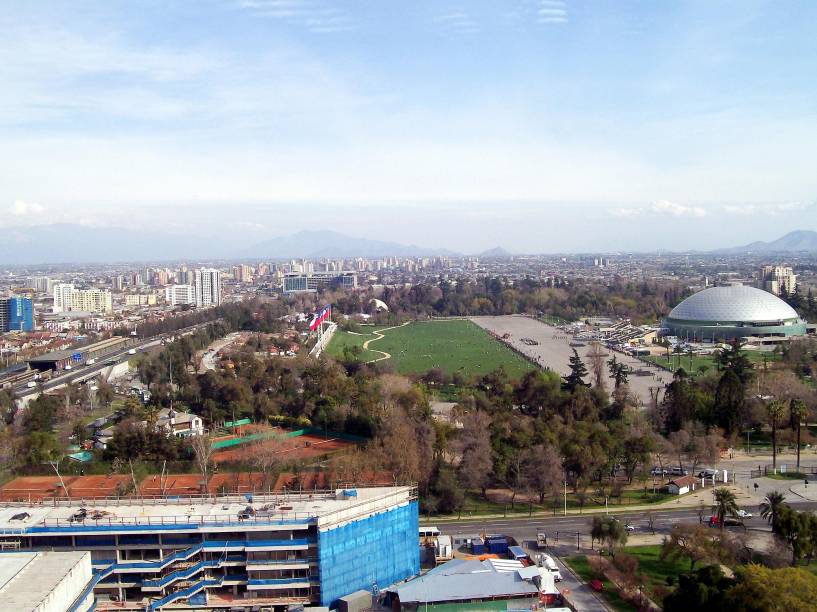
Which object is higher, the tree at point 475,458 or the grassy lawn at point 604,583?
the tree at point 475,458

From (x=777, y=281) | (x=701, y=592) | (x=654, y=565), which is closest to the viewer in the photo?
(x=701, y=592)

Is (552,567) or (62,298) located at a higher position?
(62,298)

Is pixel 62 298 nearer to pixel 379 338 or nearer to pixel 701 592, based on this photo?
pixel 379 338

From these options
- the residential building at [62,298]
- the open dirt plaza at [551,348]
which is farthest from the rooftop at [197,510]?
the residential building at [62,298]

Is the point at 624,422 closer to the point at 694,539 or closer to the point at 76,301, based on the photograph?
the point at 694,539

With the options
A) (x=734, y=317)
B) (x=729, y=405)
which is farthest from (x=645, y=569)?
(x=734, y=317)

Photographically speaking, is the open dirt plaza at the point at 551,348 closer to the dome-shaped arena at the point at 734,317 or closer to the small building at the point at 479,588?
the dome-shaped arena at the point at 734,317

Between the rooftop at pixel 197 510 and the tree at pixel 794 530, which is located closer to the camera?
the rooftop at pixel 197 510
